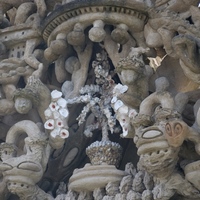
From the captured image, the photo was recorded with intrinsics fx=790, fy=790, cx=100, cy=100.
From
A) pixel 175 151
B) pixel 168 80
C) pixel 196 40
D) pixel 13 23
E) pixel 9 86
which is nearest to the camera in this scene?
pixel 175 151

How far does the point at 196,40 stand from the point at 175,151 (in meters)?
0.60

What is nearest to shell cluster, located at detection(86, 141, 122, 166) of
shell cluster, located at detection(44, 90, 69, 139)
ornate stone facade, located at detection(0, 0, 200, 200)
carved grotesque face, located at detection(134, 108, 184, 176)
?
ornate stone facade, located at detection(0, 0, 200, 200)

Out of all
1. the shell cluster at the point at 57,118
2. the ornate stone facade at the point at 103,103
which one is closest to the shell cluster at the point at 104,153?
the ornate stone facade at the point at 103,103

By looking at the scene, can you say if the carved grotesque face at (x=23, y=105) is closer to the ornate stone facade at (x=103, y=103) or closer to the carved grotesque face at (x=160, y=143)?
the ornate stone facade at (x=103, y=103)

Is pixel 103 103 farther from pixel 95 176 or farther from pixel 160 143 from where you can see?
pixel 160 143

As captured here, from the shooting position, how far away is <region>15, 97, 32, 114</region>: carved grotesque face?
13.9ft

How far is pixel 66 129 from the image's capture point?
4.19m

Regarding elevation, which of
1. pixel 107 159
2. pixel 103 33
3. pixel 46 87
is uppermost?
pixel 103 33

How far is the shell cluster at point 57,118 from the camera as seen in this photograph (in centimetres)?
419

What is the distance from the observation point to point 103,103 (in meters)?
4.26

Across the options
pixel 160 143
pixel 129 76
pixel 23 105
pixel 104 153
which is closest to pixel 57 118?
pixel 23 105

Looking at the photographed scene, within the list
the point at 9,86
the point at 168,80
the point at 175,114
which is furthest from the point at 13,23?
the point at 175,114

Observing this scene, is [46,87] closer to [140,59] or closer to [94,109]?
[94,109]

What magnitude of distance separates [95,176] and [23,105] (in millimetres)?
589
